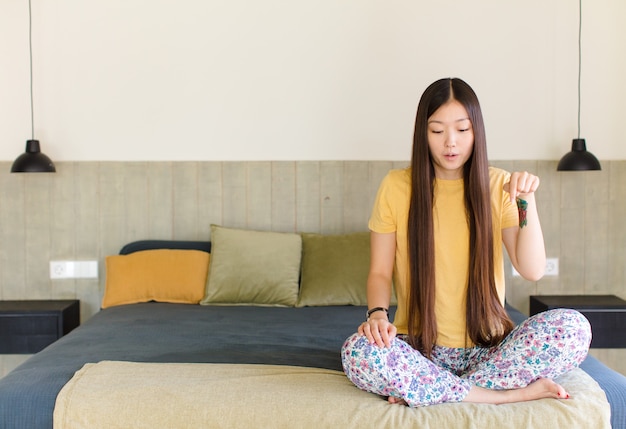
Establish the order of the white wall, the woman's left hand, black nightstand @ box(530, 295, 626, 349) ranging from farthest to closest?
the white wall
black nightstand @ box(530, 295, 626, 349)
the woman's left hand

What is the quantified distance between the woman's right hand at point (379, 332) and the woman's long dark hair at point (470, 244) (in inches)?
7.7

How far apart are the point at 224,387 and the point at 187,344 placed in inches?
23.7

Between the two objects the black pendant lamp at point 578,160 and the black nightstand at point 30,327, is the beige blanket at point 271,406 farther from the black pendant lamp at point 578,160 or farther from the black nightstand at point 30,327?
the black pendant lamp at point 578,160

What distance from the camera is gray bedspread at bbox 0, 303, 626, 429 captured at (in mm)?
1981

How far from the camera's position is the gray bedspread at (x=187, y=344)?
1.98m

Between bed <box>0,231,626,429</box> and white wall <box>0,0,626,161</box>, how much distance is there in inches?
46.6

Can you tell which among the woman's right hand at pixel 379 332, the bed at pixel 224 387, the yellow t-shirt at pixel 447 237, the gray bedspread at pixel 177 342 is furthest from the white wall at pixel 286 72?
the woman's right hand at pixel 379 332

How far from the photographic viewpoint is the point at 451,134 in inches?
79.4

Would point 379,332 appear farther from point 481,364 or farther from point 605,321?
point 605,321

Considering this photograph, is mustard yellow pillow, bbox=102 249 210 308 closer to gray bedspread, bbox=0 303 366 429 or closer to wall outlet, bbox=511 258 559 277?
gray bedspread, bbox=0 303 366 429

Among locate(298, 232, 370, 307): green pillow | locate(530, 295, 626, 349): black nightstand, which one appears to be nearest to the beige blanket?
locate(298, 232, 370, 307): green pillow

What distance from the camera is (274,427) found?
1840 mm

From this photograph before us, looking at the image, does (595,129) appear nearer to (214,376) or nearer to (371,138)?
(371,138)

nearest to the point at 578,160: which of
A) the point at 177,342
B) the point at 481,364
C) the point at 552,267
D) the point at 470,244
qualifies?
the point at 552,267
